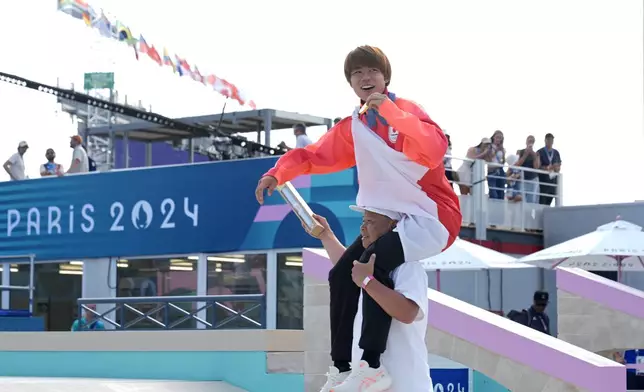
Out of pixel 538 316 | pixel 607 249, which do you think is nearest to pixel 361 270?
pixel 538 316

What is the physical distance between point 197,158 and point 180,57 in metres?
9.34

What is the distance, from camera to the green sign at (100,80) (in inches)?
939

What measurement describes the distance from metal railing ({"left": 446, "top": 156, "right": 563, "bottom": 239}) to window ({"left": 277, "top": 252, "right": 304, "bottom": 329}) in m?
4.18

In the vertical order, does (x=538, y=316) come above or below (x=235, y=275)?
below

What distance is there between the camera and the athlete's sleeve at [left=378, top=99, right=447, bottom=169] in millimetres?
4355

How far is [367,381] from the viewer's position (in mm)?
4367

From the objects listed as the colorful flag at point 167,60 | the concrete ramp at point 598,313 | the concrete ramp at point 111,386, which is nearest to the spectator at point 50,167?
the colorful flag at point 167,60

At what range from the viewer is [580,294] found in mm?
11398

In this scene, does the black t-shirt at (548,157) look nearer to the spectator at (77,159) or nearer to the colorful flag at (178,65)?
the colorful flag at (178,65)

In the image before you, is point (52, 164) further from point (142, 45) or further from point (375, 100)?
point (375, 100)

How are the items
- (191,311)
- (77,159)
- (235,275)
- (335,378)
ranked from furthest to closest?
(77,159) → (235,275) → (191,311) → (335,378)

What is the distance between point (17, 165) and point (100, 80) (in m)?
6.30

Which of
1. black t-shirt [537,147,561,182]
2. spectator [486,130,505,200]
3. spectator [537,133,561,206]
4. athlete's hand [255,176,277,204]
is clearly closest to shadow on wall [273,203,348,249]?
spectator [486,130,505,200]

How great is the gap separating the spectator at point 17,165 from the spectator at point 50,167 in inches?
13.8
